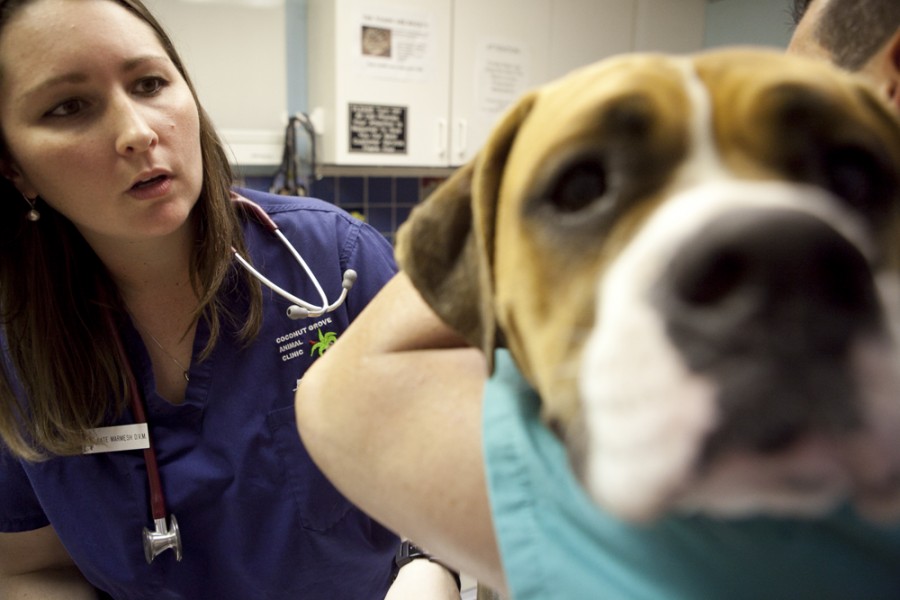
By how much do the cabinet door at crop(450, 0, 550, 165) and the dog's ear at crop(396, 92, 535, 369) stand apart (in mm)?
2226

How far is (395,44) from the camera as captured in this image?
2688mm

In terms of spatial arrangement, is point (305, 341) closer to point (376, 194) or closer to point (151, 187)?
point (151, 187)

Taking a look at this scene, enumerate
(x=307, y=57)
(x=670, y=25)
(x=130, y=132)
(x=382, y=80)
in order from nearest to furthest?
(x=130, y=132), (x=382, y=80), (x=307, y=57), (x=670, y=25)

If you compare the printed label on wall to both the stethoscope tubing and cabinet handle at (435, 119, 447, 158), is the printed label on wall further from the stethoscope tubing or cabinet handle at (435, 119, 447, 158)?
the stethoscope tubing

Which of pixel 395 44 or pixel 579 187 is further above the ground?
pixel 395 44

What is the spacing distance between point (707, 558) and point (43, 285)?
127 centimetres

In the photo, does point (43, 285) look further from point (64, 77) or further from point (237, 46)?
point (237, 46)

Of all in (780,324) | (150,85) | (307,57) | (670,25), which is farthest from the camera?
(670,25)

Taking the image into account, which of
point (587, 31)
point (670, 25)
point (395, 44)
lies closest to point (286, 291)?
point (395, 44)

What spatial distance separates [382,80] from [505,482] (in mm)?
2402

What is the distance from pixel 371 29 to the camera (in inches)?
103

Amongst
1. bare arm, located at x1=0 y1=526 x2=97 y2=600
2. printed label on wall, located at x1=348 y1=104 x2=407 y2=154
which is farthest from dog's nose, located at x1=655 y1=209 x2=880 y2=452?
printed label on wall, located at x1=348 y1=104 x2=407 y2=154

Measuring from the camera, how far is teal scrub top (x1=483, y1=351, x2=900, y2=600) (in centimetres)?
43

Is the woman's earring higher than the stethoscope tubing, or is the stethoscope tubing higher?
the woman's earring
